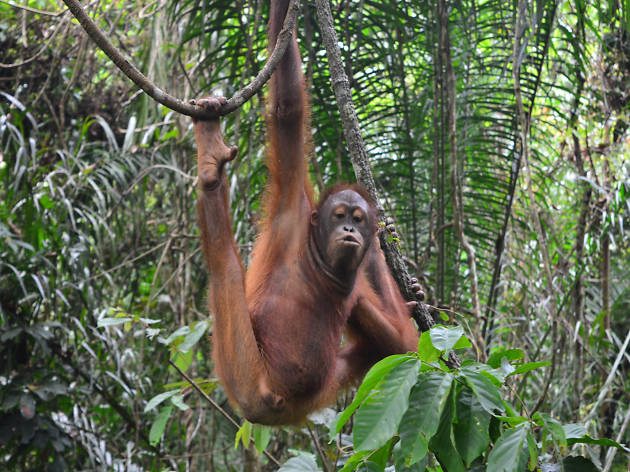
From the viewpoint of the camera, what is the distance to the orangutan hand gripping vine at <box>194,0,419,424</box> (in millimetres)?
2775

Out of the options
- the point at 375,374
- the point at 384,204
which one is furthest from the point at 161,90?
the point at 384,204

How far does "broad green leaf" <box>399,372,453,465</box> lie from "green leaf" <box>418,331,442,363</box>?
90mm

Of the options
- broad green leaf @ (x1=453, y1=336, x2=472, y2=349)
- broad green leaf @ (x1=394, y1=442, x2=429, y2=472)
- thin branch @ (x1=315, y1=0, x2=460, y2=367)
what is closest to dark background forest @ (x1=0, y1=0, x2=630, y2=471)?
thin branch @ (x1=315, y1=0, x2=460, y2=367)

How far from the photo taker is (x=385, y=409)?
63.2 inches

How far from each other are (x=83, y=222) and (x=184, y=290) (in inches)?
40.2

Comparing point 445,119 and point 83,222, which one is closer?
point 445,119

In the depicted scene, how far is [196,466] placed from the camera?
4.81 m

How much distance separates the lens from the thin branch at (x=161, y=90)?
6.23 feet

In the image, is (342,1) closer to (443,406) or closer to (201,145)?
(201,145)

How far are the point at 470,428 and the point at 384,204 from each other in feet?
11.5

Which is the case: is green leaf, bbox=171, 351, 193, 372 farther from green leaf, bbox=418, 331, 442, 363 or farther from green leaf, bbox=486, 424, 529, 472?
green leaf, bbox=486, 424, 529, 472

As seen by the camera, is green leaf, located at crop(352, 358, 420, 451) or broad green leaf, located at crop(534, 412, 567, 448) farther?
broad green leaf, located at crop(534, 412, 567, 448)

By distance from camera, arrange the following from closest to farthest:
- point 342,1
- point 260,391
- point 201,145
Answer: point 201,145 → point 260,391 → point 342,1

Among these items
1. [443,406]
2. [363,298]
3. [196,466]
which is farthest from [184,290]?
[443,406]
